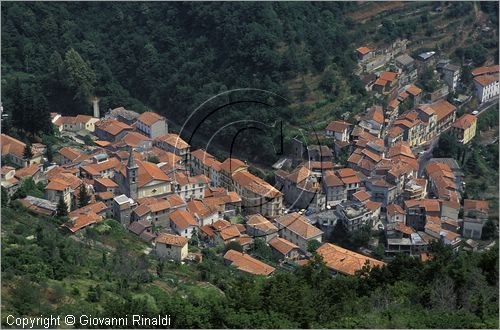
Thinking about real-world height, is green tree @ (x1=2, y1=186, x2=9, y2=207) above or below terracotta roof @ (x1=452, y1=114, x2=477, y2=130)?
above

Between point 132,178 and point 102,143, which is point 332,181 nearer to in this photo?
point 132,178

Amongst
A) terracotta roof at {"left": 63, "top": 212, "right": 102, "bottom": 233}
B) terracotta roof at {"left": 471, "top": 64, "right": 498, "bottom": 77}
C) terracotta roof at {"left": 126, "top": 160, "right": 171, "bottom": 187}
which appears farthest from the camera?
terracotta roof at {"left": 471, "top": 64, "right": 498, "bottom": 77}

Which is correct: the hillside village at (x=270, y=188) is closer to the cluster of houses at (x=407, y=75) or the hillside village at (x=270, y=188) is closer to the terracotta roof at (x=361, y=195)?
the terracotta roof at (x=361, y=195)

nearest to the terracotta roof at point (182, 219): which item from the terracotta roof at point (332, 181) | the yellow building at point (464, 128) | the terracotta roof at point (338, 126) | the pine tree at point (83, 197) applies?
the pine tree at point (83, 197)

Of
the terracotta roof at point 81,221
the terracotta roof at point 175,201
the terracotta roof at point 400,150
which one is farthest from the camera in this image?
the terracotta roof at point 400,150

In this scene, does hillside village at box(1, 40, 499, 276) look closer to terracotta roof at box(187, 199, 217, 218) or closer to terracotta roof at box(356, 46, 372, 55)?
terracotta roof at box(187, 199, 217, 218)

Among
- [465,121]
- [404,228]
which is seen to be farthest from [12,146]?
[465,121]

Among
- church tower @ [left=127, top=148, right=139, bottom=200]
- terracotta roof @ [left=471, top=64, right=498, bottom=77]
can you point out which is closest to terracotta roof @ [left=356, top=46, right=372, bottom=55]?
terracotta roof @ [left=471, top=64, right=498, bottom=77]
